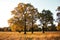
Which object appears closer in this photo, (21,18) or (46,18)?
(21,18)

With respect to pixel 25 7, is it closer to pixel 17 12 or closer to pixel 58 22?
pixel 17 12

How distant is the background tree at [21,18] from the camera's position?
36.5m

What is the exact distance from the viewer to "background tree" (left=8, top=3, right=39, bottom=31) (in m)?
36.5

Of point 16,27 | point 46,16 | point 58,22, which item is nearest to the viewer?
point 58,22

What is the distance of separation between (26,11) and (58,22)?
333 inches

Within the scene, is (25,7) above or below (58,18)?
above

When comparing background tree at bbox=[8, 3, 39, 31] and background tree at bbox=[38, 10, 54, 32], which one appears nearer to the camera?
background tree at bbox=[8, 3, 39, 31]

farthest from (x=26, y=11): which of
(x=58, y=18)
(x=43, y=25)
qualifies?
(x=43, y=25)

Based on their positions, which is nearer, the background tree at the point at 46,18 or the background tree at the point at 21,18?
the background tree at the point at 21,18

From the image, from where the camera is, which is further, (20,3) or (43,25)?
(43,25)

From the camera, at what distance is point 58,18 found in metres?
33.9

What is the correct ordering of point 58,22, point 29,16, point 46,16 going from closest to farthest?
point 58,22, point 29,16, point 46,16

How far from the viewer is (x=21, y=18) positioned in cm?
3788

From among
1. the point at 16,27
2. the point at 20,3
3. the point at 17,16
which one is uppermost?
the point at 20,3
